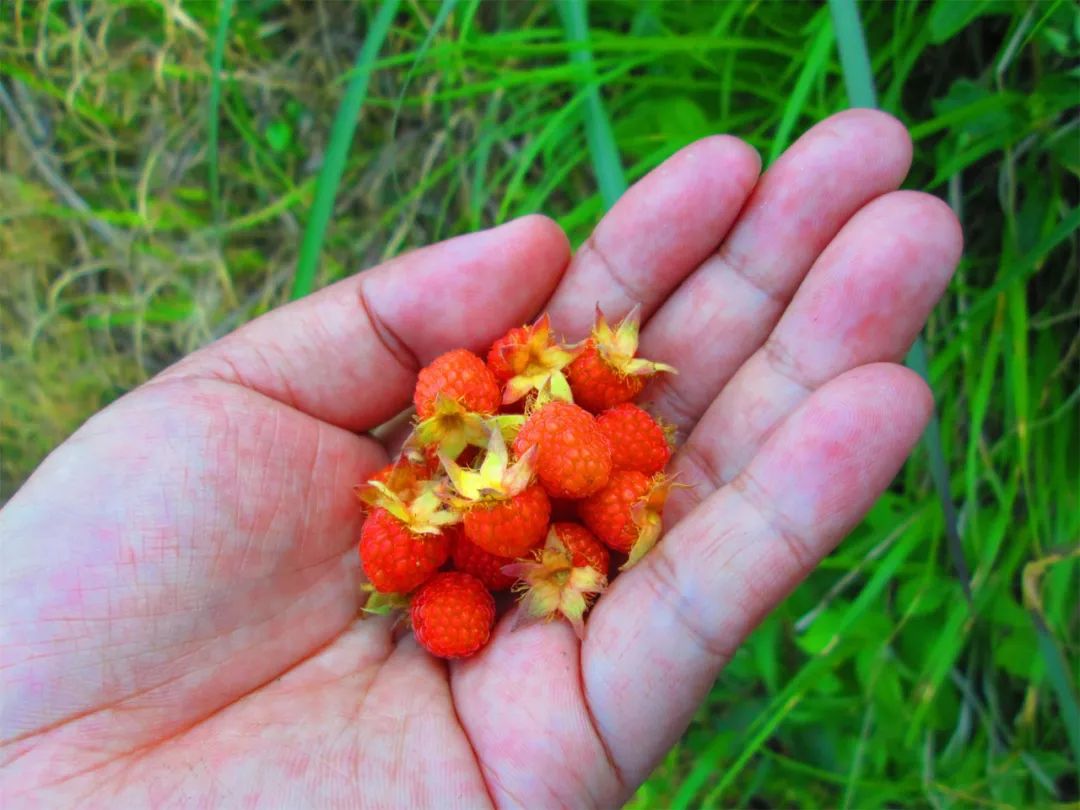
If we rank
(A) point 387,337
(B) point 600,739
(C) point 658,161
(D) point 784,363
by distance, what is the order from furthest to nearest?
(C) point 658,161 → (A) point 387,337 → (D) point 784,363 → (B) point 600,739

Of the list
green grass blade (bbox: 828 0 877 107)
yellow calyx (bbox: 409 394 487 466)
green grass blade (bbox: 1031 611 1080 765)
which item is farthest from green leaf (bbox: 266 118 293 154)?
green grass blade (bbox: 1031 611 1080 765)


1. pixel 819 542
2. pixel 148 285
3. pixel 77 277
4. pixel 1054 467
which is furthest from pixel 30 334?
pixel 1054 467

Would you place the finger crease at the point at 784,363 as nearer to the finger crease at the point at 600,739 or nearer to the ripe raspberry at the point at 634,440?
the ripe raspberry at the point at 634,440

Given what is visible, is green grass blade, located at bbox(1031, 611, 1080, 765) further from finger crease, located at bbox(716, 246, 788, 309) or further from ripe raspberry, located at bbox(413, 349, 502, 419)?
ripe raspberry, located at bbox(413, 349, 502, 419)

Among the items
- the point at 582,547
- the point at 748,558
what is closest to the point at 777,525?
the point at 748,558

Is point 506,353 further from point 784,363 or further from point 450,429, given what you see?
point 784,363
